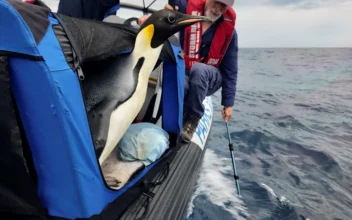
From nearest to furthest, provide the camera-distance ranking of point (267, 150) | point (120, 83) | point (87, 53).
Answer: point (87, 53)
point (120, 83)
point (267, 150)

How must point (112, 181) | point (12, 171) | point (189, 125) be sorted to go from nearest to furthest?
point (12, 171), point (112, 181), point (189, 125)

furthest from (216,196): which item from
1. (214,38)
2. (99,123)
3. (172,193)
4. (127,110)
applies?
(99,123)

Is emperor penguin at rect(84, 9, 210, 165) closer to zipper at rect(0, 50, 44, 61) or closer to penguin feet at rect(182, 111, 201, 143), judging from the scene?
zipper at rect(0, 50, 44, 61)

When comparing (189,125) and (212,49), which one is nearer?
(189,125)

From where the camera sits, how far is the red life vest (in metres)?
3.41

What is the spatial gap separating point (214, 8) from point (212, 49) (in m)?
0.45

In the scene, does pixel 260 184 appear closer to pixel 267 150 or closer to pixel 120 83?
pixel 267 150

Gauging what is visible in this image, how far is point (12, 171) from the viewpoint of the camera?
4.39 feet

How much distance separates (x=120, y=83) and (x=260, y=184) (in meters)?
2.77

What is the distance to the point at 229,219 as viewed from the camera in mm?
3043

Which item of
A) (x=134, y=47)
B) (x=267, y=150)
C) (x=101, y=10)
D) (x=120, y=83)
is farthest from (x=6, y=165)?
(x=267, y=150)

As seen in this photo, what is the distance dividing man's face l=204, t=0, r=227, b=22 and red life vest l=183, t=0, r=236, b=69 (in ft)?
0.20

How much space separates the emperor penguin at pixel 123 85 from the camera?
166cm

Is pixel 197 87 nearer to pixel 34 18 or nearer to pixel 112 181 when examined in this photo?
pixel 112 181
